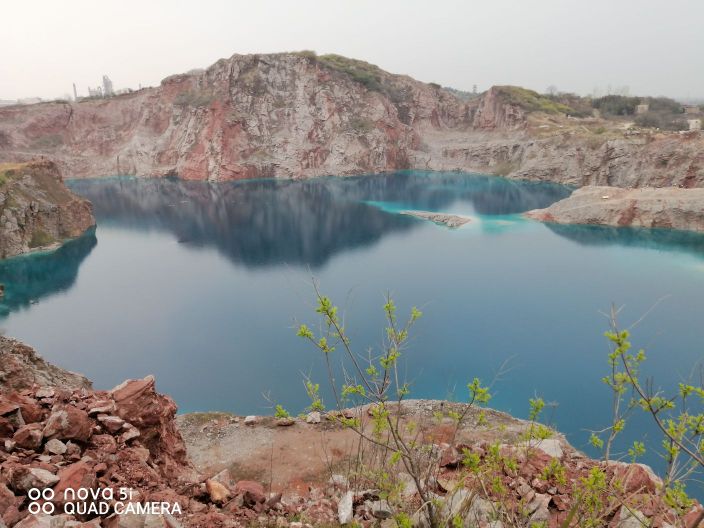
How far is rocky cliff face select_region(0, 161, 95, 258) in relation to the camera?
45844 millimetres

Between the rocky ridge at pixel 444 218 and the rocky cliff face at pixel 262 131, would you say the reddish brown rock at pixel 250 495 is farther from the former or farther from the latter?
the rocky cliff face at pixel 262 131

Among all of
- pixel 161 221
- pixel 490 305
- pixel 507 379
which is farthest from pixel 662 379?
pixel 161 221

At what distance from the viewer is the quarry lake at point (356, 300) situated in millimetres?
24312

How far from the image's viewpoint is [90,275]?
136 ft

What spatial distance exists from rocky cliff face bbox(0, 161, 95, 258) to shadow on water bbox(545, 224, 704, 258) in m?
56.4

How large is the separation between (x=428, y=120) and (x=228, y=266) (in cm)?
8498

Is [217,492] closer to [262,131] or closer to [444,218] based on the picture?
[444,218]

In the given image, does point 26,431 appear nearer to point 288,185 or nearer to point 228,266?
point 228,266

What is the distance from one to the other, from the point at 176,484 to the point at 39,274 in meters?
40.8

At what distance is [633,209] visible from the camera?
182 ft

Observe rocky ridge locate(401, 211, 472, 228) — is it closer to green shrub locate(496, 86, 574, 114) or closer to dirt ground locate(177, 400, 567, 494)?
dirt ground locate(177, 400, 567, 494)

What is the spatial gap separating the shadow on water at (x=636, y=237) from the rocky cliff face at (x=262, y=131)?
33637 mm

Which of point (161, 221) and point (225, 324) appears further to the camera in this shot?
point (161, 221)

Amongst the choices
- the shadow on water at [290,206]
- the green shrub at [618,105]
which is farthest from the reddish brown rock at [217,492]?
the green shrub at [618,105]
